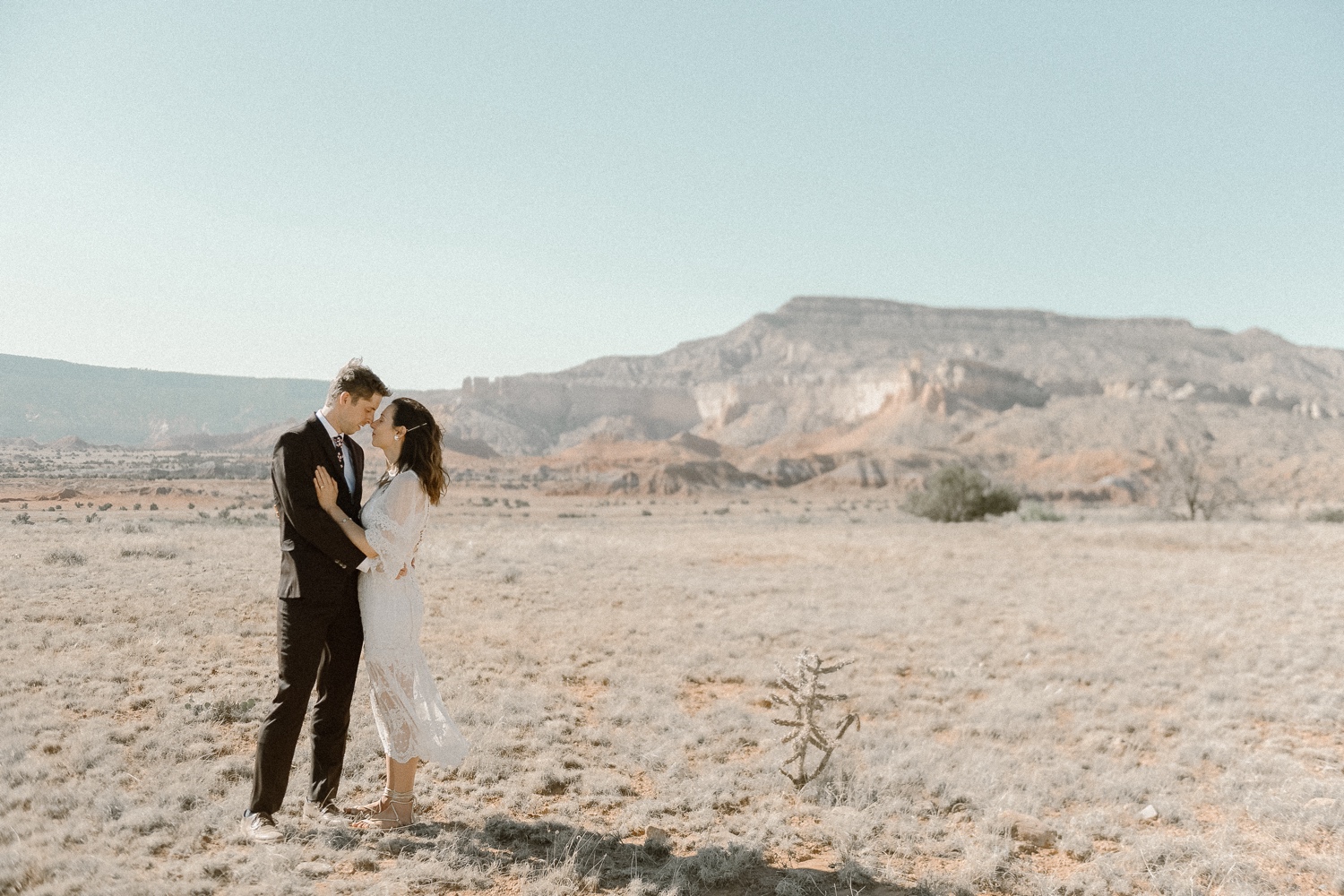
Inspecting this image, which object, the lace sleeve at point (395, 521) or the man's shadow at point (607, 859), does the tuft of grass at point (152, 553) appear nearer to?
the man's shadow at point (607, 859)

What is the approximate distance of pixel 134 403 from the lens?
9852 mm

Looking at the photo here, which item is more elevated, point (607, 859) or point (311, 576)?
point (311, 576)

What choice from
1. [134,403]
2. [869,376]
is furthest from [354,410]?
[869,376]

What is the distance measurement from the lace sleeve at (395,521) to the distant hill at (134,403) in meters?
2.30

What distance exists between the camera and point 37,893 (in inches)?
126

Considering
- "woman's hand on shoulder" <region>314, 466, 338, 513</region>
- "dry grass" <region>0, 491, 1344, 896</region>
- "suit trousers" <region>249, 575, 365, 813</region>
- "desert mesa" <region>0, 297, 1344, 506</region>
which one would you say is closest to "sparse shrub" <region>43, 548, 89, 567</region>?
"dry grass" <region>0, 491, 1344, 896</region>

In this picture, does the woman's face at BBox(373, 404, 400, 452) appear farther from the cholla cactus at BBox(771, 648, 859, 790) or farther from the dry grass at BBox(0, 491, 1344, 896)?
the cholla cactus at BBox(771, 648, 859, 790)

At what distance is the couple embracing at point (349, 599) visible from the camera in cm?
376

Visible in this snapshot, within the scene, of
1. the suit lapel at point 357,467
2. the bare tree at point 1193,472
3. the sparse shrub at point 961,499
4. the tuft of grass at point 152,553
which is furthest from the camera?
the bare tree at point 1193,472

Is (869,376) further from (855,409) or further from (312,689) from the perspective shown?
(312,689)

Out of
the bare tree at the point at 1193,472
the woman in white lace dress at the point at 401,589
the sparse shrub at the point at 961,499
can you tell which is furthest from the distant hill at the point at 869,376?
the woman in white lace dress at the point at 401,589

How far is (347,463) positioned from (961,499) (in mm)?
33706

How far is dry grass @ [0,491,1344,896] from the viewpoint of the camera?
411 centimetres

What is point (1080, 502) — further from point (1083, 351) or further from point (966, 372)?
point (1083, 351)
